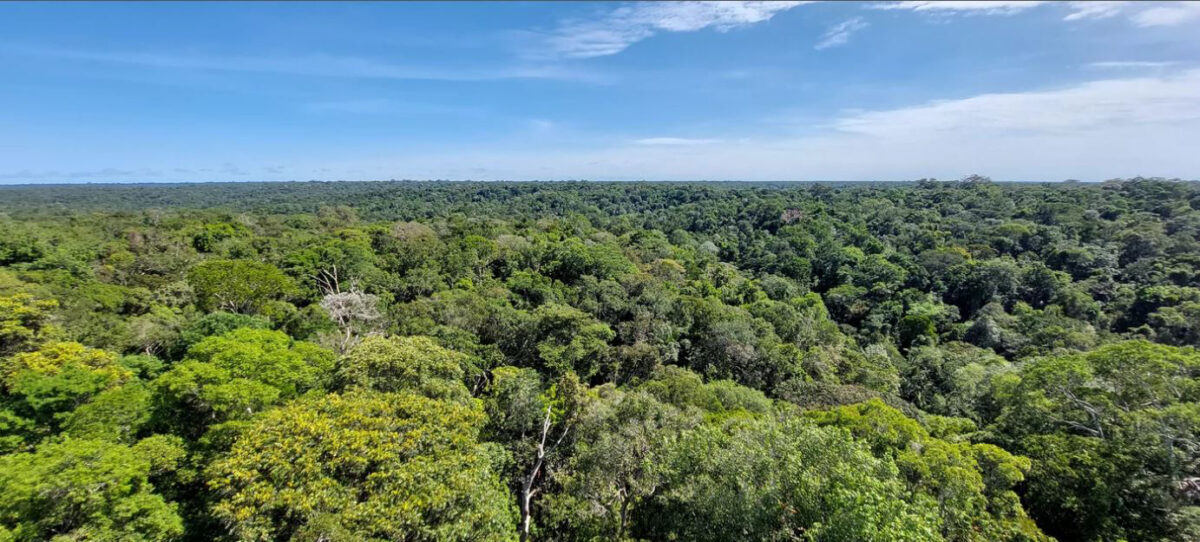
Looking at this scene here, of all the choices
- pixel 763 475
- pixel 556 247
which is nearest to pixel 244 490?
pixel 763 475

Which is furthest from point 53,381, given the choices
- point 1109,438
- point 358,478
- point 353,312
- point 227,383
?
point 1109,438

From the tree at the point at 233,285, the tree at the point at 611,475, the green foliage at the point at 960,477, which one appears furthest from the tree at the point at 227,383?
the green foliage at the point at 960,477

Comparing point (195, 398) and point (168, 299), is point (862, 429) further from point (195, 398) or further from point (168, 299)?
point (168, 299)

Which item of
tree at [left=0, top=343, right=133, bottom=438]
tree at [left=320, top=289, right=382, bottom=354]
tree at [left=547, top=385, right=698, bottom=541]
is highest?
tree at [left=0, top=343, right=133, bottom=438]

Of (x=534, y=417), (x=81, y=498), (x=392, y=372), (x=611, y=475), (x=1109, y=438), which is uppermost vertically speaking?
(x=392, y=372)

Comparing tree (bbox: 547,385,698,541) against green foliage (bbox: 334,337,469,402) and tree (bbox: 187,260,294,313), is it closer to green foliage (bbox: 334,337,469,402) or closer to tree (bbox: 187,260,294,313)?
green foliage (bbox: 334,337,469,402)

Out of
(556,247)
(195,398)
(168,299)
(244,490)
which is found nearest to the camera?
(244,490)

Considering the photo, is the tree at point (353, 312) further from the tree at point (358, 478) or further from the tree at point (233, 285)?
the tree at point (358, 478)

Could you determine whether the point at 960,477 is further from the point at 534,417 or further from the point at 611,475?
the point at 534,417

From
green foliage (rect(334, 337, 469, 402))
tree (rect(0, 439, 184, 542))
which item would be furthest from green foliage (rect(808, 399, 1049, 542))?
tree (rect(0, 439, 184, 542))
